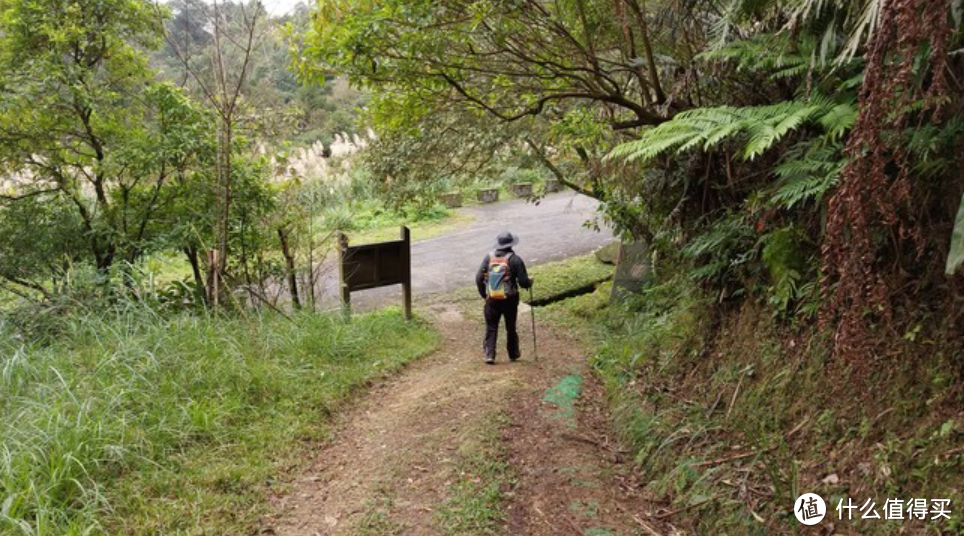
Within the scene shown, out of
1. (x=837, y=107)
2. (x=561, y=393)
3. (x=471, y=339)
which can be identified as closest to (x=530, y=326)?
(x=471, y=339)

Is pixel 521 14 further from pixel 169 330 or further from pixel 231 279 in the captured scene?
pixel 231 279

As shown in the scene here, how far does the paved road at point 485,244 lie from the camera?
11.4 meters

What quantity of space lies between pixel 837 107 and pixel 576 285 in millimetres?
7562

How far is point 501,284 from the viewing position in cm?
626

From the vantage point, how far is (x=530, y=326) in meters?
8.53

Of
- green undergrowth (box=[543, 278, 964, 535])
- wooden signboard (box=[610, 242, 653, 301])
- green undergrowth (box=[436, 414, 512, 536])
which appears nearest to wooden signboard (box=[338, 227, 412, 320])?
wooden signboard (box=[610, 242, 653, 301])

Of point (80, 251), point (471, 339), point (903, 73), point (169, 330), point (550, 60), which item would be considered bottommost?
point (471, 339)

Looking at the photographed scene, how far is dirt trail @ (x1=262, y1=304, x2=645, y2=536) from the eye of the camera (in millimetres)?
3295

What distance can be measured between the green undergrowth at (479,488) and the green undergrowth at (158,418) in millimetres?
1072

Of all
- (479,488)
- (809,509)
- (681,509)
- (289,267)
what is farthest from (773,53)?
(289,267)

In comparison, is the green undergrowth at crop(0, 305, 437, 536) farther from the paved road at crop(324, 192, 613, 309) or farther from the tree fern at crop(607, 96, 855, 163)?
the paved road at crop(324, 192, 613, 309)

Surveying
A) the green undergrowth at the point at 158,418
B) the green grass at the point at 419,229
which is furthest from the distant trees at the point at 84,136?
the green grass at the point at 419,229

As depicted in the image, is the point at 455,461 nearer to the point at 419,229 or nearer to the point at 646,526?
the point at 646,526

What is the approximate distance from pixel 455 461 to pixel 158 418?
1886 mm
